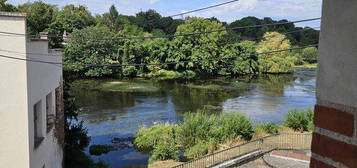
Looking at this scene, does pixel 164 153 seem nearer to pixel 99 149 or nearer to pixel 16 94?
pixel 99 149

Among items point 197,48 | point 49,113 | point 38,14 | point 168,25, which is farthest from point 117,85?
point 168,25

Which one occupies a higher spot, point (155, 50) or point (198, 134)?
point (155, 50)

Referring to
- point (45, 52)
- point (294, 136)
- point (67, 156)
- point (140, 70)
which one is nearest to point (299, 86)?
point (140, 70)

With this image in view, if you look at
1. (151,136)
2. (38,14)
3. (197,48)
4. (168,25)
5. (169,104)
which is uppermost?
(168,25)

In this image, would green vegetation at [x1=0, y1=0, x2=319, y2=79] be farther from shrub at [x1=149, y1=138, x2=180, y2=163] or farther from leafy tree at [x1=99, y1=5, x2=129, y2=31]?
shrub at [x1=149, y1=138, x2=180, y2=163]

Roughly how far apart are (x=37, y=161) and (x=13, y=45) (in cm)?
333

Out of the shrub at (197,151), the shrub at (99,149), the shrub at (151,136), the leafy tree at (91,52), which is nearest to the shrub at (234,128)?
the shrub at (197,151)

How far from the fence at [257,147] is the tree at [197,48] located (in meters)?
37.6

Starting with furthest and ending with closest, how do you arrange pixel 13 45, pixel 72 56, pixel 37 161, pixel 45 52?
pixel 72 56 → pixel 45 52 → pixel 37 161 → pixel 13 45

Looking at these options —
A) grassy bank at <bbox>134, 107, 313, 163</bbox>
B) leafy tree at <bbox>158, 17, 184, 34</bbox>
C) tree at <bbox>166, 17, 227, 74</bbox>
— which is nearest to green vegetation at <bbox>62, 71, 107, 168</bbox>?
grassy bank at <bbox>134, 107, 313, 163</bbox>

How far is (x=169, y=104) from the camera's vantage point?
3369 cm

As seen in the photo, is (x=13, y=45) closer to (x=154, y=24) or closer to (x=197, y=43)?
(x=197, y=43)

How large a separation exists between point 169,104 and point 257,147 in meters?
16.2

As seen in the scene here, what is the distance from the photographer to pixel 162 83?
48.9 metres
